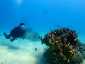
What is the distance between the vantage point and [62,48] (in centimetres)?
882

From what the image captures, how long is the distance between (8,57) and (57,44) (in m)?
2.62

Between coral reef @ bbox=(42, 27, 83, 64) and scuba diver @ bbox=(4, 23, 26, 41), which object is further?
scuba diver @ bbox=(4, 23, 26, 41)

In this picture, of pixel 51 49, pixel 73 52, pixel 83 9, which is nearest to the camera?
pixel 73 52

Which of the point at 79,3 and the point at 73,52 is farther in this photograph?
the point at 79,3

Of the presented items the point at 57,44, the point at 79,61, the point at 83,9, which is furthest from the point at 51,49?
the point at 83,9

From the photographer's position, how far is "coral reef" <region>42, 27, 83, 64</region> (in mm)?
8712

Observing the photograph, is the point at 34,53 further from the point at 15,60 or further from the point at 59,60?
the point at 59,60

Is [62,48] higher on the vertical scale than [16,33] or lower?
lower

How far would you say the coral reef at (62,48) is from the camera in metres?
8.71

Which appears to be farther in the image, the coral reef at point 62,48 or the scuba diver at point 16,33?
the scuba diver at point 16,33

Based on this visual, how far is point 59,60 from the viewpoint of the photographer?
29.1ft

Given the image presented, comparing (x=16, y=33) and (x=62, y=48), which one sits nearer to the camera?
(x=62, y=48)

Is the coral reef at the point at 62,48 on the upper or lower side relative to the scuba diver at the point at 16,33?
lower

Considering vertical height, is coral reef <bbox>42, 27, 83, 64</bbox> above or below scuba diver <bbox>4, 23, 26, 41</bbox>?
below
